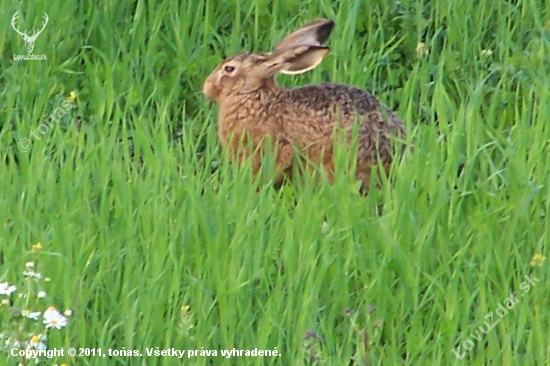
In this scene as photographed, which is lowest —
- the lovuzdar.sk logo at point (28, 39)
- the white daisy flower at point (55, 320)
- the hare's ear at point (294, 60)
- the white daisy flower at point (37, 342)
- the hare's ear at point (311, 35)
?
the white daisy flower at point (37, 342)

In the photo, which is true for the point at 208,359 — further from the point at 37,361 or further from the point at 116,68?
the point at 116,68

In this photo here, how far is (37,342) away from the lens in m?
4.13

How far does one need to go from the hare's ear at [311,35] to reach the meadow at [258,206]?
40 cm

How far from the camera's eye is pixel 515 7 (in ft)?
21.9

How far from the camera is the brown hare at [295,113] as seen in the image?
17.7ft

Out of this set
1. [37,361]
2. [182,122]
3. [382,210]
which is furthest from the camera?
[182,122]

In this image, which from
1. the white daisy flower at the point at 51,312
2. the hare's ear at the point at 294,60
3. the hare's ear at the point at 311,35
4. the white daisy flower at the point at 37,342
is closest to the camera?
the white daisy flower at the point at 37,342

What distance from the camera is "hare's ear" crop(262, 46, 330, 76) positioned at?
18.5ft

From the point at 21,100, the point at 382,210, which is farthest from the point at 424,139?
the point at 21,100

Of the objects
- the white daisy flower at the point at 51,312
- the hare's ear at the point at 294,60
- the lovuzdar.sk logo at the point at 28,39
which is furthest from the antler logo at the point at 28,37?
the white daisy flower at the point at 51,312

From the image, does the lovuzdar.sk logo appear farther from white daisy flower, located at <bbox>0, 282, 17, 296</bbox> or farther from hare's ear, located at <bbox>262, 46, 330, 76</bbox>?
white daisy flower, located at <bbox>0, 282, 17, 296</bbox>

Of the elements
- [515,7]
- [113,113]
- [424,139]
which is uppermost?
[515,7]

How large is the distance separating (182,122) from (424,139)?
1.24m

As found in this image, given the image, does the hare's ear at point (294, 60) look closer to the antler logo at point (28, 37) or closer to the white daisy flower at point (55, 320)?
the antler logo at point (28, 37)
